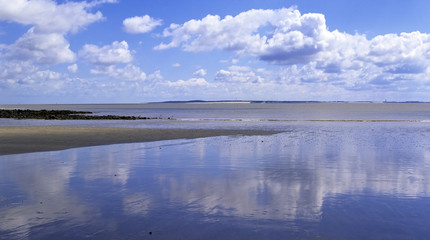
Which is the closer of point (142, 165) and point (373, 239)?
point (373, 239)

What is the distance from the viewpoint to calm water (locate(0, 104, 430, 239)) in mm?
8883

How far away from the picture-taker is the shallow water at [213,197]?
8.88 meters

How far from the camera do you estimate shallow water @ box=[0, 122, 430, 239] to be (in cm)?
888

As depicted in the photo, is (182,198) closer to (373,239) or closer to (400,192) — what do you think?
(373,239)

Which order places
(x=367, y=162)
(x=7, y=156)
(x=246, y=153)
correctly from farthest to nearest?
(x=246, y=153), (x=7, y=156), (x=367, y=162)

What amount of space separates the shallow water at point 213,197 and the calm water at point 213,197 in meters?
0.03

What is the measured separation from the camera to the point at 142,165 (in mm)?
18109

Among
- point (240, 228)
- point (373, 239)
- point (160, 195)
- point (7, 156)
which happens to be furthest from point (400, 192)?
point (7, 156)

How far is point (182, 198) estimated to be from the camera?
11758 mm

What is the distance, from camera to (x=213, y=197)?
1189 centimetres

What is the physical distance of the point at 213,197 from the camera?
11891 millimetres

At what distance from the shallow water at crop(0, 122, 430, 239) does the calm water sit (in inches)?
1.2

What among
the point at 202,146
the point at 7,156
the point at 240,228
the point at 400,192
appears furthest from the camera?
the point at 202,146

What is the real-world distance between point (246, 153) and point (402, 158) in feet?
27.8
